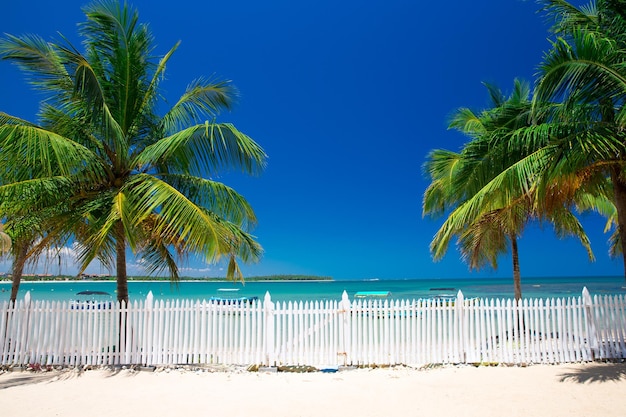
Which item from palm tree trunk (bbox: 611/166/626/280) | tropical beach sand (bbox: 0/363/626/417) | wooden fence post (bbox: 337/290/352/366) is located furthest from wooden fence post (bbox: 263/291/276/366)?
palm tree trunk (bbox: 611/166/626/280)

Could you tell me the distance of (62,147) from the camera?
8492mm

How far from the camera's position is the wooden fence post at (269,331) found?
370 inches

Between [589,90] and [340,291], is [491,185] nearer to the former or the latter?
[589,90]

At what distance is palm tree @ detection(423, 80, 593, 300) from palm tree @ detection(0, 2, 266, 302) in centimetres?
482

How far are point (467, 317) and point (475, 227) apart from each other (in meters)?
3.39

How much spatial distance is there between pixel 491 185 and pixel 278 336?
5.44 meters

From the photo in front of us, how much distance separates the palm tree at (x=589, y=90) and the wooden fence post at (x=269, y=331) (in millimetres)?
6155

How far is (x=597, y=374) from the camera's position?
8.41 m

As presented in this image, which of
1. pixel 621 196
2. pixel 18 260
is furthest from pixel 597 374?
pixel 18 260

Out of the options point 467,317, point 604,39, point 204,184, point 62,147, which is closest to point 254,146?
point 204,184

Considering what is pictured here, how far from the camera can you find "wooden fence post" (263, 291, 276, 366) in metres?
9.40

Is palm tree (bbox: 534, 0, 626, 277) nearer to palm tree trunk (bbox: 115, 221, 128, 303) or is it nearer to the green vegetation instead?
the green vegetation

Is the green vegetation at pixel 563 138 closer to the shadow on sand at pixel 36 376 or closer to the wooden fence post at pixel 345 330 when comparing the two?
the wooden fence post at pixel 345 330

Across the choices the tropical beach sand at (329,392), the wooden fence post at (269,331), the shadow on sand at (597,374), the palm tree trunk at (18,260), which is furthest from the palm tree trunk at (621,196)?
the palm tree trunk at (18,260)
